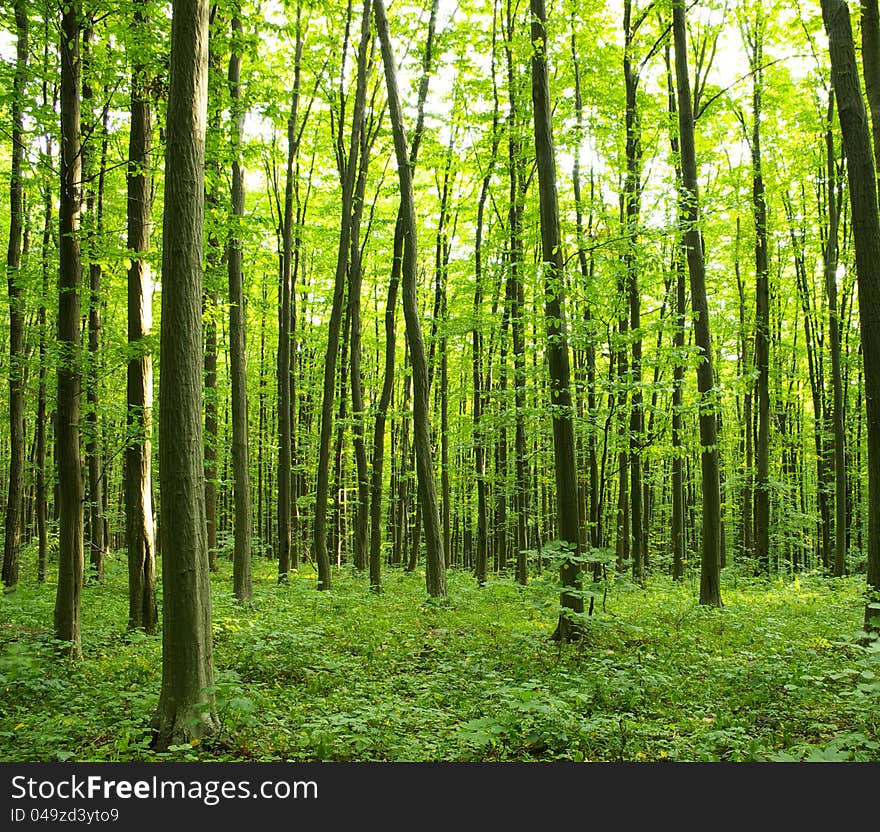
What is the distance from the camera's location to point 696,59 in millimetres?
15852

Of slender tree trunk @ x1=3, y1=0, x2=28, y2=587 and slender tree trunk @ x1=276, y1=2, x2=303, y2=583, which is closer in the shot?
slender tree trunk @ x1=3, y1=0, x2=28, y2=587

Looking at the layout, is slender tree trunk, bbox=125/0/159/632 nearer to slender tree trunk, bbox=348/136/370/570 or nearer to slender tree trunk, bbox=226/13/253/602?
slender tree trunk, bbox=226/13/253/602

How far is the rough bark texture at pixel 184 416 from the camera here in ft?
16.9

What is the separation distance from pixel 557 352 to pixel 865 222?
388cm

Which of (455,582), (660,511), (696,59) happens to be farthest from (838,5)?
(660,511)

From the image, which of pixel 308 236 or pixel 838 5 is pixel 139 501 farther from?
pixel 308 236

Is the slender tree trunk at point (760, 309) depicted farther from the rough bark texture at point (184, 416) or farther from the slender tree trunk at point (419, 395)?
the rough bark texture at point (184, 416)

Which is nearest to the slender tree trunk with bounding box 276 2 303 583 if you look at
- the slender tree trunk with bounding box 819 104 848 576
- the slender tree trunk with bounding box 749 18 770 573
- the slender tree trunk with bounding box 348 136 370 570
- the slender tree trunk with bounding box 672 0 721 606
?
the slender tree trunk with bounding box 348 136 370 570

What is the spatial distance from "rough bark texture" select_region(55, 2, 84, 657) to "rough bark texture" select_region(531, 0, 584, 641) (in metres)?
5.75

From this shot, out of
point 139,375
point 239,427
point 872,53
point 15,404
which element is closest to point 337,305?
point 239,427

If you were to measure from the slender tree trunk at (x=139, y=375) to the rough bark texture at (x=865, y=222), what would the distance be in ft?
29.2

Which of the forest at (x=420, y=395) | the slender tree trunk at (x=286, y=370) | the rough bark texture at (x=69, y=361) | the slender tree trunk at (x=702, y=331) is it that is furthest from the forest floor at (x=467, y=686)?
the slender tree trunk at (x=286, y=370)

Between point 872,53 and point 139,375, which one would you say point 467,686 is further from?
point 872,53

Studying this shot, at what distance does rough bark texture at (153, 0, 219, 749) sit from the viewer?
203 inches
